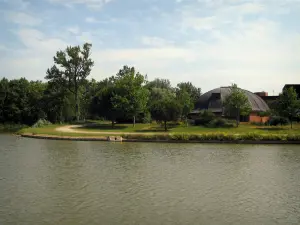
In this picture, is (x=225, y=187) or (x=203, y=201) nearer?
(x=203, y=201)

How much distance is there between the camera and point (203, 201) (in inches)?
555

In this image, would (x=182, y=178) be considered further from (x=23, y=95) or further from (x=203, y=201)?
(x=23, y=95)

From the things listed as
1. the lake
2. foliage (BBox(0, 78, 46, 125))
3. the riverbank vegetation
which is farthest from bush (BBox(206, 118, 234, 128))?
foliage (BBox(0, 78, 46, 125))

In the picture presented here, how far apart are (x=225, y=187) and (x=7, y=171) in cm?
1122

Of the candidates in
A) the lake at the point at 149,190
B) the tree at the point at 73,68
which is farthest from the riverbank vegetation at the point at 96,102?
the lake at the point at 149,190

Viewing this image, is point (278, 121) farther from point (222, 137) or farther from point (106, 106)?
point (106, 106)

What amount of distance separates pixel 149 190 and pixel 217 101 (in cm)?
6267

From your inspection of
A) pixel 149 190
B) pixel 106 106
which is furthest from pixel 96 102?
pixel 149 190

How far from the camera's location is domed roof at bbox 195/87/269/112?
7597cm

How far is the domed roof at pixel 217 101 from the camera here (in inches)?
2991

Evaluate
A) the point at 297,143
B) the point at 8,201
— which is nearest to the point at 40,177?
the point at 8,201

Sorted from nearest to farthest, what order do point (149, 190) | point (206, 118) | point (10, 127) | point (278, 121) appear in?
point (149, 190), point (278, 121), point (206, 118), point (10, 127)

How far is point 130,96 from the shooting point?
6225cm

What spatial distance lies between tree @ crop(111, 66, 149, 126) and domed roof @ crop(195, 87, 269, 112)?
1746cm
